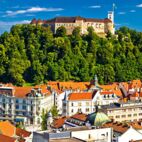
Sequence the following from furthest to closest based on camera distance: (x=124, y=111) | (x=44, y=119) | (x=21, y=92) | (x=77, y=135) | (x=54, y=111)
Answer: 1. (x=21, y=92)
2. (x=54, y=111)
3. (x=124, y=111)
4. (x=44, y=119)
5. (x=77, y=135)

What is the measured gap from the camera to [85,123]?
39.1m

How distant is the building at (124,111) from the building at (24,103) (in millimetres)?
7987

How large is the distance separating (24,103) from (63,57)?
18.6 m

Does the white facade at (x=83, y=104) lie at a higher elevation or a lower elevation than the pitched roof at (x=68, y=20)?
lower

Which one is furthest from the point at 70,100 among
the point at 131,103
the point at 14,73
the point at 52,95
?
the point at 14,73

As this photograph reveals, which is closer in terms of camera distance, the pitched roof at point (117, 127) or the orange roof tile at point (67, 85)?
the pitched roof at point (117, 127)

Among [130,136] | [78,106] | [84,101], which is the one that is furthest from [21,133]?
[84,101]

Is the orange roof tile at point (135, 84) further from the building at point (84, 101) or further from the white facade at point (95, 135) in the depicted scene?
the white facade at point (95, 135)

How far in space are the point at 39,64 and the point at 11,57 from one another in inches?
185

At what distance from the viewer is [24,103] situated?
56.4 metres

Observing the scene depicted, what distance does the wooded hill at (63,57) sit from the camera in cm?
7131

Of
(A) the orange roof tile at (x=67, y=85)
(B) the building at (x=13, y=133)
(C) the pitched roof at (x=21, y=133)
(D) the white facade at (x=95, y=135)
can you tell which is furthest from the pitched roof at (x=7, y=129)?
(A) the orange roof tile at (x=67, y=85)

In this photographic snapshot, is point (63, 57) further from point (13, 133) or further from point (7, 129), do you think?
point (13, 133)

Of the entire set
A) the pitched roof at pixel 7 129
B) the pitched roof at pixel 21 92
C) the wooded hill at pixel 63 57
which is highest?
the wooded hill at pixel 63 57
